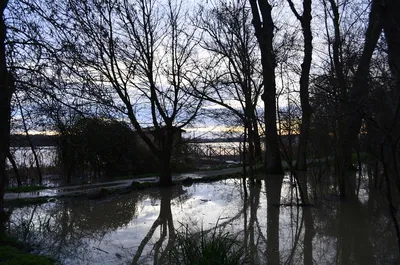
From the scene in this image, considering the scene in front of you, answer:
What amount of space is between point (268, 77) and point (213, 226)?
31.6ft

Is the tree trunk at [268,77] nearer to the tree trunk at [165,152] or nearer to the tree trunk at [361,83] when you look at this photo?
the tree trunk at [165,152]

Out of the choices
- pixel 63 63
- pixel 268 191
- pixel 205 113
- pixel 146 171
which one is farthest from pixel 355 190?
pixel 146 171

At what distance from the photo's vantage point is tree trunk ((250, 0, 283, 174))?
665 inches

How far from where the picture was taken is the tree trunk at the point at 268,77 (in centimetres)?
1689

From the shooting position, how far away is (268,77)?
55.6 feet

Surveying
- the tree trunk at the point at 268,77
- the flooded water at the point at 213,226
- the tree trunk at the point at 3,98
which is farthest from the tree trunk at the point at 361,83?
the tree trunk at the point at 3,98

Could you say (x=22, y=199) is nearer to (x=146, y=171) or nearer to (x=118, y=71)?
(x=118, y=71)

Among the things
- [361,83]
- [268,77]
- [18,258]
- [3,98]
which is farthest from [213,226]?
[268,77]

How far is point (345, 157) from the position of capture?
34.6 feet

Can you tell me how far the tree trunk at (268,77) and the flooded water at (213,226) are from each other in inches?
212

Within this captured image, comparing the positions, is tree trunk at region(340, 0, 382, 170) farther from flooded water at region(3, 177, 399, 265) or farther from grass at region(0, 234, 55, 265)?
grass at region(0, 234, 55, 265)

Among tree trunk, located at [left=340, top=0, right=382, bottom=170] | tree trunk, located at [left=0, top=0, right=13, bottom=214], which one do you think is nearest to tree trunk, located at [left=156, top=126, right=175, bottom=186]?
tree trunk, located at [left=340, top=0, right=382, bottom=170]

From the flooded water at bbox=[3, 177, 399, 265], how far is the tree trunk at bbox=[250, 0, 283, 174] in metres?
5.38

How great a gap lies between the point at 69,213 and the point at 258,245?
17.6ft
